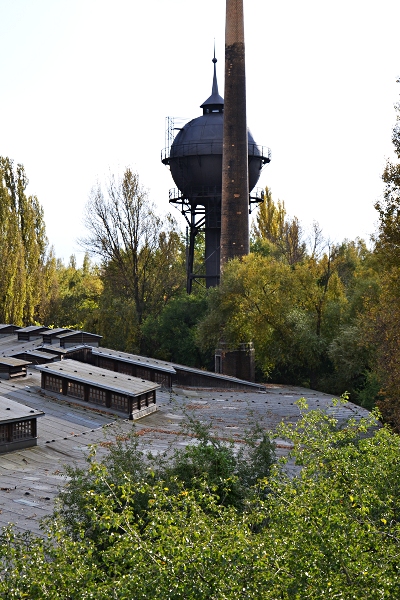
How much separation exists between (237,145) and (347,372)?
12215 millimetres

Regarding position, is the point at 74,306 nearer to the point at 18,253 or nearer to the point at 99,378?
the point at 18,253

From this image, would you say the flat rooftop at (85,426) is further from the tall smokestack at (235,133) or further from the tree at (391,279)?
the tall smokestack at (235,133)

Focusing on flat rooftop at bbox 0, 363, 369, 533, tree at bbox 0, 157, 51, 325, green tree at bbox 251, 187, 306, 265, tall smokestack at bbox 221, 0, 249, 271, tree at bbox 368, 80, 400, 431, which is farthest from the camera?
green tree at bbox 251, 187, 306, 265

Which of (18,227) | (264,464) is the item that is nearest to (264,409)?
(264,464)

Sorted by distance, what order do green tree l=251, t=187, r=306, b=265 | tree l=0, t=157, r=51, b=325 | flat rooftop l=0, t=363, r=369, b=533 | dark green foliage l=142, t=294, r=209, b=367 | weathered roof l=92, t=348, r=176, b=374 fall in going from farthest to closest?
green tree l=251, t=187, r=306, b=265
tree l=0, t=157, r=51, b=325
dark green foliage l=142, t=294, r=209, b=367
weathered roof l=92, t=348, r=176, b=374
flat rooftop l=0, t=363, r=369, b=533

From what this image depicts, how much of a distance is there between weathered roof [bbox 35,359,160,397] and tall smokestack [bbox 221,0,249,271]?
602 inches

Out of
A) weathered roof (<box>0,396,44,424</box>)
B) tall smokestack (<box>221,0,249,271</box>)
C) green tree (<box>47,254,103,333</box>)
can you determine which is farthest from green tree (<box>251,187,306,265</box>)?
weathered roof (<box>0,396,44,424</box>)

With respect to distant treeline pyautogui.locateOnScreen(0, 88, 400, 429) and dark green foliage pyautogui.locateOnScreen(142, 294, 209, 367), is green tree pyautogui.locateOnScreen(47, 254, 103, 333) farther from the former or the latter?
dark green foliage pyautogui.locateOnScreen(142, 294, 209, 367)

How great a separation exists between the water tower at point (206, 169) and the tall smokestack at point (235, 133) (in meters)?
4.61

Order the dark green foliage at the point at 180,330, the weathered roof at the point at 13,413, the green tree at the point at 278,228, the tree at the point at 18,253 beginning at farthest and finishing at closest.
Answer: the green tree at the point at 278,228 → the tree at the point at 18,253 → the dark green foliage at the point at 180,330 → the weathered roof at the point at 13,413

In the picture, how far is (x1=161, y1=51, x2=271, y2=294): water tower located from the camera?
3969cm

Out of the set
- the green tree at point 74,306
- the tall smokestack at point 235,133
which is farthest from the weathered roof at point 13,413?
the green tree at point 74,306

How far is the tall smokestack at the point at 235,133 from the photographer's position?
114ft

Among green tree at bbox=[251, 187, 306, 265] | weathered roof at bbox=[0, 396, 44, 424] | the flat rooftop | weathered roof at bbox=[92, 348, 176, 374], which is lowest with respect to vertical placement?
the flat rooftop
